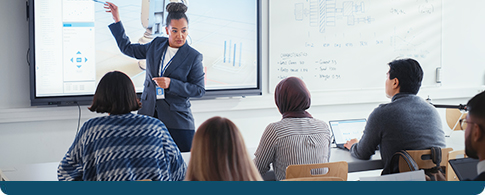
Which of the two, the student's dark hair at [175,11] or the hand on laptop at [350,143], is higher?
the student's dark hair at [175,11]

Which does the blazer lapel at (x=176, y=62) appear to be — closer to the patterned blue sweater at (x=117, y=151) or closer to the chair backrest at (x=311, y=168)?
the patterned blue sweater at (x=117, y=151)

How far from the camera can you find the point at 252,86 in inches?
159

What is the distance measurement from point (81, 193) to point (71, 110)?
230cm

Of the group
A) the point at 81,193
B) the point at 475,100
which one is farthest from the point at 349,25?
the point at 81,193

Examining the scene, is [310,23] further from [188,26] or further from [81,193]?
[81,193]

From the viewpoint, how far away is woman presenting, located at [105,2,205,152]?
3168 mm

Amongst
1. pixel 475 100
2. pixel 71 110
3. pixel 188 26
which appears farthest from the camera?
pixel 188 26

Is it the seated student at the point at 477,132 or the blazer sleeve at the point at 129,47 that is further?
the blazer sleeve at the point at 129,47

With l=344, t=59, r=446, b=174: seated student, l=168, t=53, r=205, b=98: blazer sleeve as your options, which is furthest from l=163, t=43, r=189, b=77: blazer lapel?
l=344, t=59, r=446, b=174: seated student

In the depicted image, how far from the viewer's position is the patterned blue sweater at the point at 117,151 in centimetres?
175

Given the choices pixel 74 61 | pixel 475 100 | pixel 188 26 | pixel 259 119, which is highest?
pixel 188 26

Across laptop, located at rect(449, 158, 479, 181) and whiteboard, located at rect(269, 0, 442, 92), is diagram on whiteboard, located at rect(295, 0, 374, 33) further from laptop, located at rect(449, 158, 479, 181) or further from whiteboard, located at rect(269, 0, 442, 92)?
laptop, located at rect(449, 158, 479, 181)

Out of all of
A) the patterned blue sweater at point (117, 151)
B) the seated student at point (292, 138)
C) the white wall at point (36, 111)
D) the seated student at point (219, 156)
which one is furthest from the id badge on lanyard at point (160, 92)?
the seated student at point (219, 156)

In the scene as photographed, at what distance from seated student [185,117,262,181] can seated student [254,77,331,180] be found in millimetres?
746
